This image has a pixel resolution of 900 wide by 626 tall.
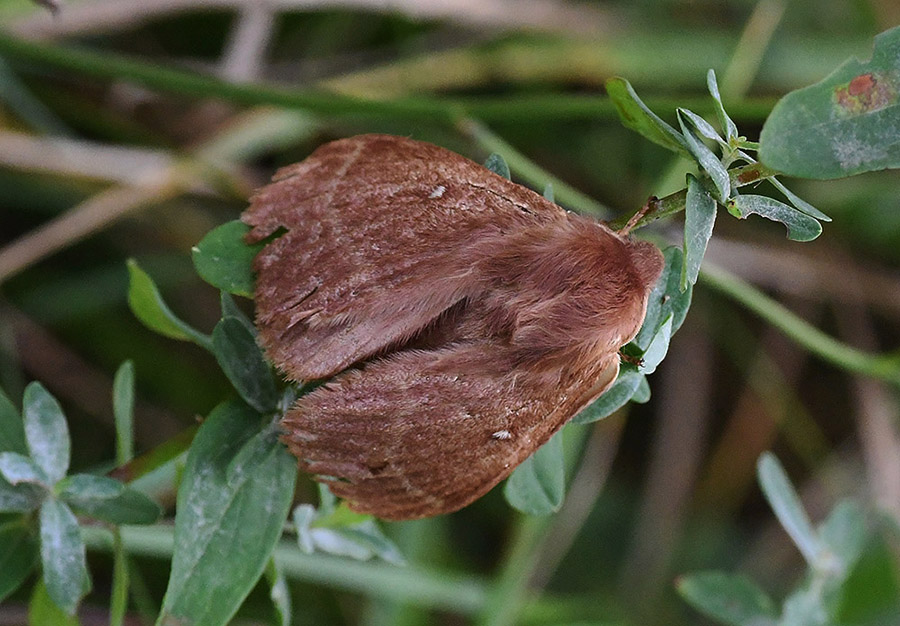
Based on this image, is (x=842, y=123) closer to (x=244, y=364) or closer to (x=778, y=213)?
(x=778, y=213)

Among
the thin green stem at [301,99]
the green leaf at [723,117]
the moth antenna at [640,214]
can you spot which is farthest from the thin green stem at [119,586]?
the thin green stem at [301,99]

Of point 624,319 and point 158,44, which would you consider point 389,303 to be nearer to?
point 624,319

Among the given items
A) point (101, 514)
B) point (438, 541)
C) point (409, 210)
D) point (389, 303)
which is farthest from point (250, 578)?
point (438, 541)

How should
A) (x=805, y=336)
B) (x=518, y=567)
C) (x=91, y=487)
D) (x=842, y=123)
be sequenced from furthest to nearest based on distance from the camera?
(x=518, y=567)
(x=805, y=336)
(x=91, y=487)
(x=842, y=123)

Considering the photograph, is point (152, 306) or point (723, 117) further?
point (152, 306)

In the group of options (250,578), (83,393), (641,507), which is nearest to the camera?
(250,578)

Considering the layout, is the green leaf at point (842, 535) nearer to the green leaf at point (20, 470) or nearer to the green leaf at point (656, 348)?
the green leaf at point (656, 348)

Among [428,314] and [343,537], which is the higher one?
[428,314]

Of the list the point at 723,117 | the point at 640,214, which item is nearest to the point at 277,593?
the point at 640,214
